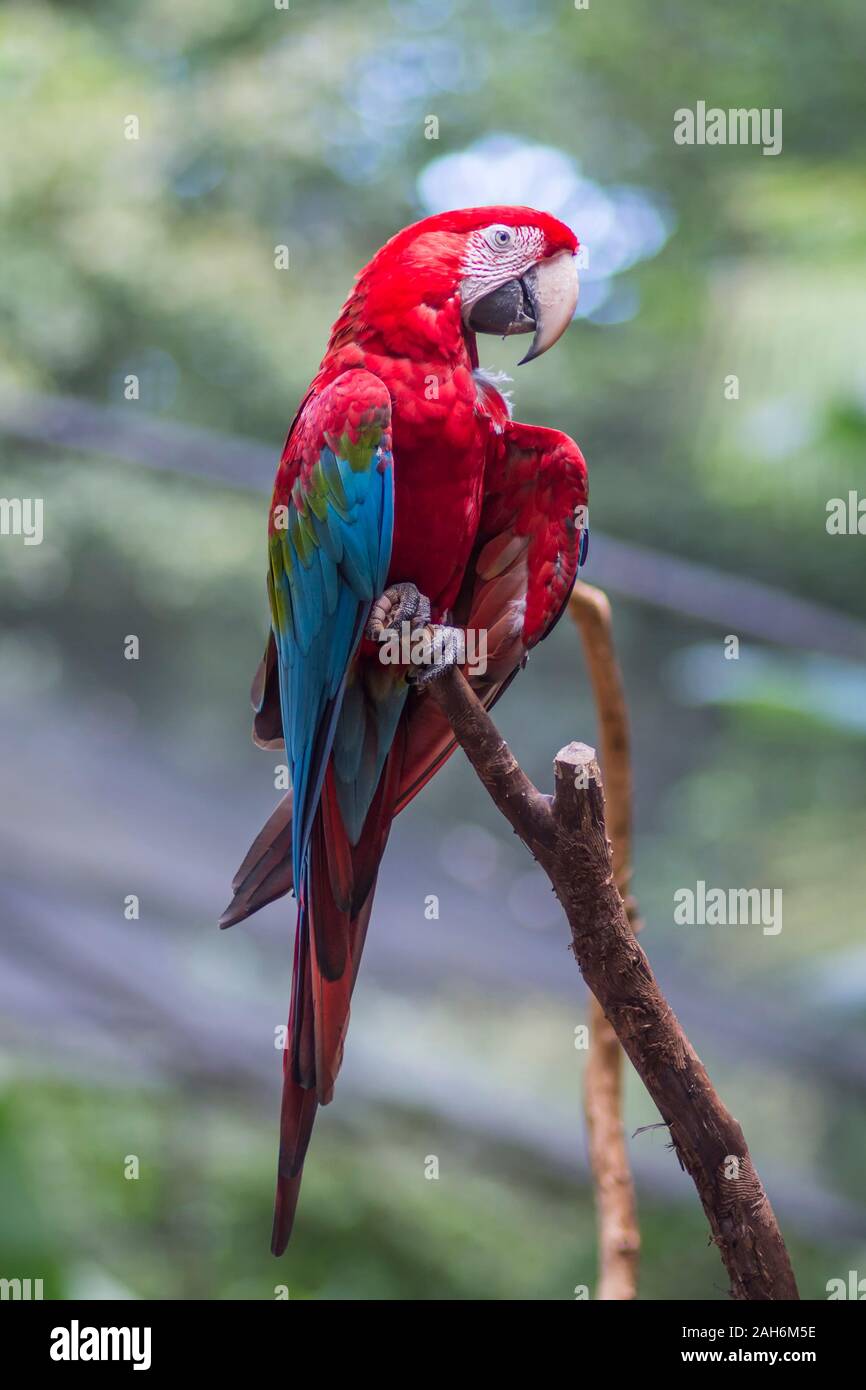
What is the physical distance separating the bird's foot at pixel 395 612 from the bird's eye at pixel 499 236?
276mm

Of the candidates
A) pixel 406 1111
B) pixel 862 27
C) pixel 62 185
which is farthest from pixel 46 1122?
pixel 862 27

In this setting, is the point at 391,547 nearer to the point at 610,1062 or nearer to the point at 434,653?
the point at 434,653

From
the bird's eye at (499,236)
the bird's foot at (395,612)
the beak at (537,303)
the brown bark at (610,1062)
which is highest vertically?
the bird's eye at (499,236)

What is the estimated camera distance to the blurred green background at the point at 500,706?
240 centimetres

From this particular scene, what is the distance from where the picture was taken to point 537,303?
0.89 m

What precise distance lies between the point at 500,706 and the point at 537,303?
2.47 m

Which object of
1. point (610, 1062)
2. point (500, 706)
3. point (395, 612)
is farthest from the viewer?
point (500, 706)

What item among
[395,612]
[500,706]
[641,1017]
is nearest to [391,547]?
[395,612]

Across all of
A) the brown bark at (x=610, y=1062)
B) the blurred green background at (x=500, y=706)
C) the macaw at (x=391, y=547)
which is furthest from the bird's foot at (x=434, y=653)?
the blurred green background at (x=500, y=706)

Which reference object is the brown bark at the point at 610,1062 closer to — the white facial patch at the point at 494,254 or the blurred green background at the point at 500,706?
the white facial patch at the point at 494,254

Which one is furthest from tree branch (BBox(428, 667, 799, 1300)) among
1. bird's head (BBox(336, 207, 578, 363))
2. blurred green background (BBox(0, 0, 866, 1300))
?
blurred green background (BBox(0, 0, 866, 1300))
